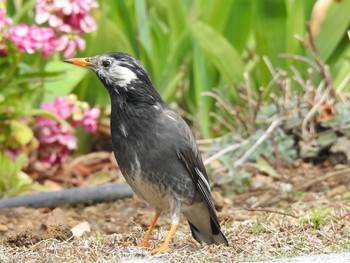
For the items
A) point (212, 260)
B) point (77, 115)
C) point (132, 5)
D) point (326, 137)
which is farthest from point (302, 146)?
point (212, 260)

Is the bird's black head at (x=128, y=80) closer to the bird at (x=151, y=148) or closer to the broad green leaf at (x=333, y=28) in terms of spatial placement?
the bird at (x=151, y=148)

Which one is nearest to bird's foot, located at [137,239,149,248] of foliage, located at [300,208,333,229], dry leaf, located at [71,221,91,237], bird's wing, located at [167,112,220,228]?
bird's wing, located at [167,112,220,228]

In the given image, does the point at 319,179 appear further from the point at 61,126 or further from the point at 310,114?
the point at 61,126

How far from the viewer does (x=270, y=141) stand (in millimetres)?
7324

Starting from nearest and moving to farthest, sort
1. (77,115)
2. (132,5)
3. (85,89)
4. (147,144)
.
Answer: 1. (147,144)
2. (77,115)
3. (85,89)
4. (132,5)

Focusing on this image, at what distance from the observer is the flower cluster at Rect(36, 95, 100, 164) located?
7.19 metres

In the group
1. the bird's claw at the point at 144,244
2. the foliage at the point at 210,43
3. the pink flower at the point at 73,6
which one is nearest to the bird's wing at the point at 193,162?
the bird's claw at the point at 144,244

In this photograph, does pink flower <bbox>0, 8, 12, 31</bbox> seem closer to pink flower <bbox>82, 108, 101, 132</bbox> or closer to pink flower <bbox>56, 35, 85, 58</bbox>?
pink flower <bbox>56, 35, 85, 58</bbox>

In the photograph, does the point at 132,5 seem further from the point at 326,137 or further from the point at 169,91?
the point at 326,137

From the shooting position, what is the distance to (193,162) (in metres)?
4.95

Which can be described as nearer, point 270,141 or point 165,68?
point 270,141

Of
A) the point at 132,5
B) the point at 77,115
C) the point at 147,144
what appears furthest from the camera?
the point at 132,5

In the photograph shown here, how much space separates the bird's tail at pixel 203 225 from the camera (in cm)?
497

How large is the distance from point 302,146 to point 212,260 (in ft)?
10.0
